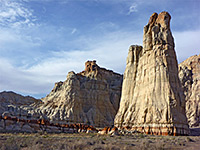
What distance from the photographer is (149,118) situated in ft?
120

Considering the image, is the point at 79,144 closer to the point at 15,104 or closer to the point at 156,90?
the point at 156,90

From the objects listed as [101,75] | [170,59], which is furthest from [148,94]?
[101,75]

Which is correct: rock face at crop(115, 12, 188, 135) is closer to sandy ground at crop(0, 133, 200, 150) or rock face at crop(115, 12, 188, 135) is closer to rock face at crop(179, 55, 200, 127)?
sandy ground at crop(0, 133, 200, 150)

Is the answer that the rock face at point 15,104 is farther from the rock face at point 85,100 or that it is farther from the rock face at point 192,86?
the rock face at point 192,86

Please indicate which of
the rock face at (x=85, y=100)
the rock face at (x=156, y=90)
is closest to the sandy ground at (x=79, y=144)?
the rock face at (x=156, y=90)

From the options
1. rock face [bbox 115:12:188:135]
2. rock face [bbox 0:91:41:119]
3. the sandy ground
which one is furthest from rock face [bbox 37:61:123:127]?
the sandy ground

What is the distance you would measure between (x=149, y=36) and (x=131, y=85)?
10.9m

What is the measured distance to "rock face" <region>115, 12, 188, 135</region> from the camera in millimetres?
34125

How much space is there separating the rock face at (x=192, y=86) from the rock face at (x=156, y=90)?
20.7m

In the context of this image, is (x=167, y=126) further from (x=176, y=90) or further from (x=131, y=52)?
(x=131, y=52)

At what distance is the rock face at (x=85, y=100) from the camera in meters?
71.1

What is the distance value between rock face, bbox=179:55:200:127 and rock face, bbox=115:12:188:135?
20657mm

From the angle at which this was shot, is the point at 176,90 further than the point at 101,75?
No

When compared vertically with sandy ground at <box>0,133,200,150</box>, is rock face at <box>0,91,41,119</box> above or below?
above
